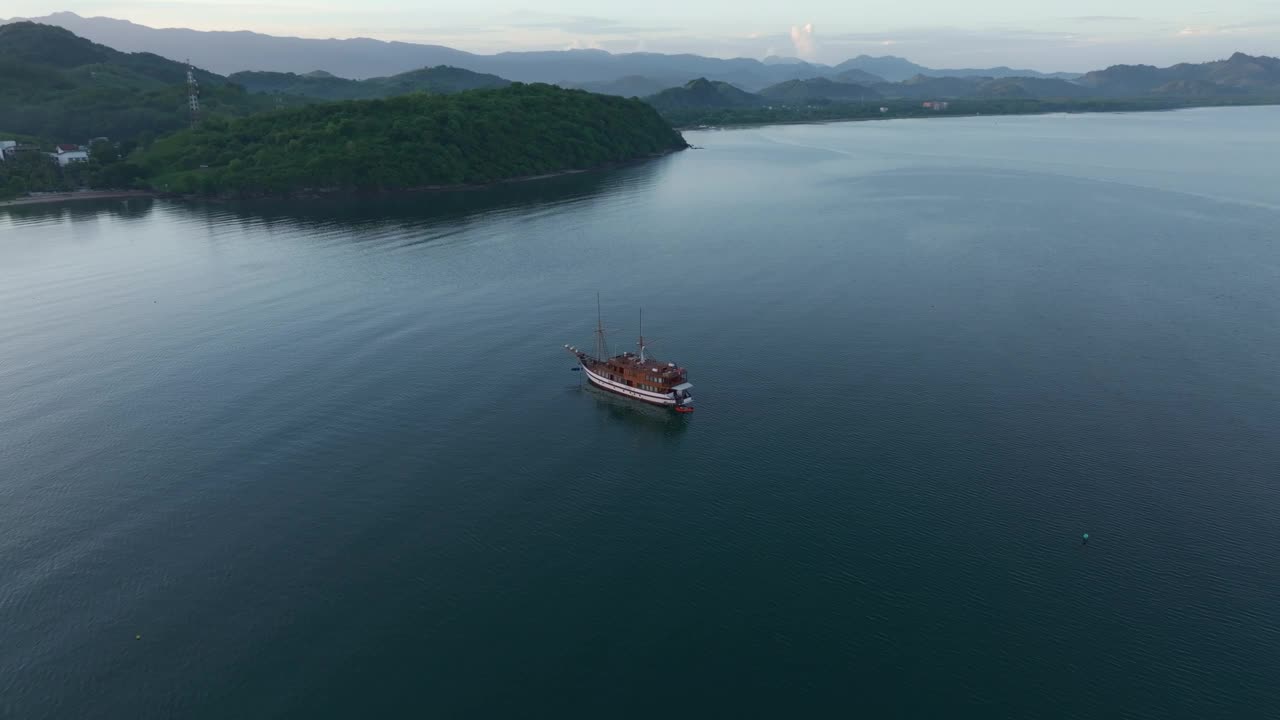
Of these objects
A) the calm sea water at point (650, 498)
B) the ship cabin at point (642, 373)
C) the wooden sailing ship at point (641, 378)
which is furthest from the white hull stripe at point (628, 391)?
the calm sea water at point (650, 498)

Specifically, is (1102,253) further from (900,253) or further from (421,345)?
(421,345)

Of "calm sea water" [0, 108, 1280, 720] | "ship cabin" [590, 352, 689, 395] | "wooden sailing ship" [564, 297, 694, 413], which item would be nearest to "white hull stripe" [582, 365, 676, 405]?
"wooden sailing ship" [564, 297, 694, 413]

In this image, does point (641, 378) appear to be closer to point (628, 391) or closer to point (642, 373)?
point (642, 373)

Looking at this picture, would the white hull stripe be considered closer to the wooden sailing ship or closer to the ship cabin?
the wooden sailing ship

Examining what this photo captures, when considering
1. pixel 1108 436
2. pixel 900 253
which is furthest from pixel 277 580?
pixel 900 253

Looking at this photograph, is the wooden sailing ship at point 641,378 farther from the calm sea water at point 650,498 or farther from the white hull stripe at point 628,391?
the calm sea water at point 650,498

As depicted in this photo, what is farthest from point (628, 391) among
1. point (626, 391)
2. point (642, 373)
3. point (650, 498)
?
point (650, 498)
